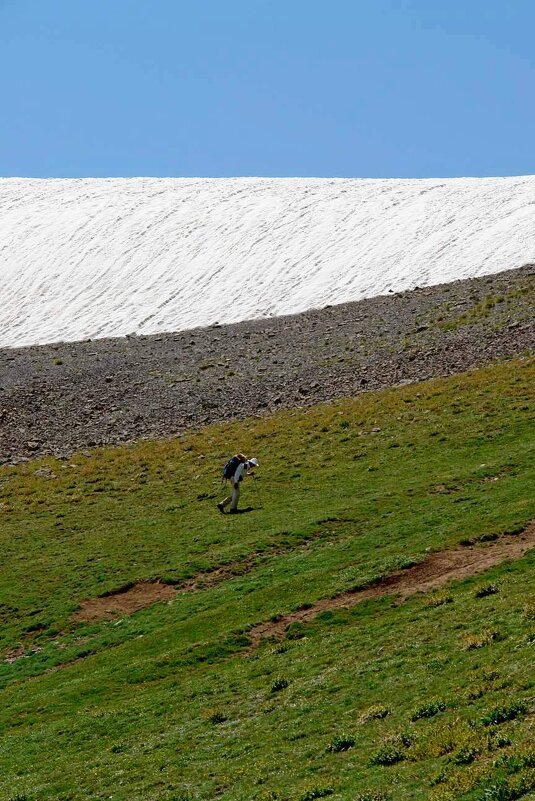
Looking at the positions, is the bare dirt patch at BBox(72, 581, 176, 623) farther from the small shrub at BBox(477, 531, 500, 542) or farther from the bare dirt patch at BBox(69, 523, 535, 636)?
the small shrub at BBox(477, 531, 500, 542)

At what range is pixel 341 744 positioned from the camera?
16.2 metres

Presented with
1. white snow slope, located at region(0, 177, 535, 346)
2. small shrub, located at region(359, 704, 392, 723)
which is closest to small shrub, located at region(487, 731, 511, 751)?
small shrub, located at region(359, 704, 392, 723)

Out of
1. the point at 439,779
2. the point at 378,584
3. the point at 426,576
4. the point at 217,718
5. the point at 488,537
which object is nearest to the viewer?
the point at 439,779

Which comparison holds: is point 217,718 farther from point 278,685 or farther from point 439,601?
point 439,601

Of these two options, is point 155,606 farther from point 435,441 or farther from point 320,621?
point 435,441

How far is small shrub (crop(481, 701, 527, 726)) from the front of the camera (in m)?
14.8

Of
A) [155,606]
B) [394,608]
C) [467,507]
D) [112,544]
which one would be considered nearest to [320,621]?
[394,608]

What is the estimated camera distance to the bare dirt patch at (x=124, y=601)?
94.7 ft

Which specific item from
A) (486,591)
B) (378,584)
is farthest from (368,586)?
(486,591)

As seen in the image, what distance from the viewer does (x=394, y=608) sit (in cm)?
2361

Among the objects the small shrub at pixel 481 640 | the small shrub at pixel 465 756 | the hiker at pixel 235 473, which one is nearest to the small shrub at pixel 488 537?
the small shrub at pixel 481 640

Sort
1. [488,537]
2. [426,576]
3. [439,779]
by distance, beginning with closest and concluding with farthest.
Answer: [439,779]
[426,576]
[488,537]

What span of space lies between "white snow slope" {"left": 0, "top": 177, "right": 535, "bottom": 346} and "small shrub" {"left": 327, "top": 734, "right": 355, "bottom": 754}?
5308cm

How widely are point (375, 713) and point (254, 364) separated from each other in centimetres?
3995
